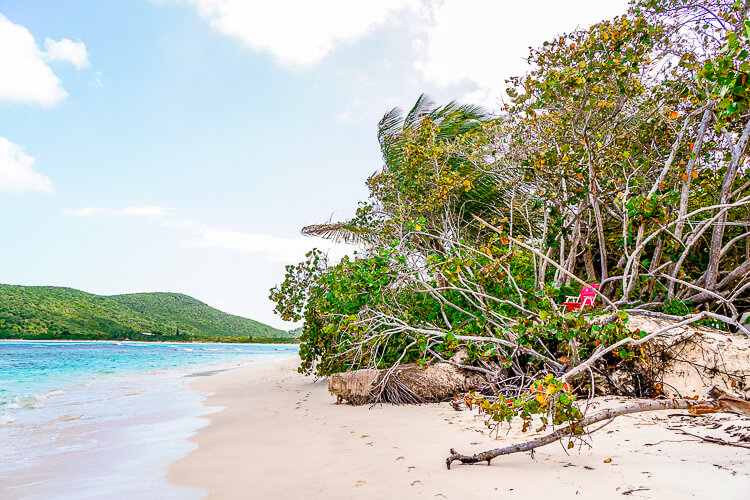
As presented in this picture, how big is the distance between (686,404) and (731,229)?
17.8 ft

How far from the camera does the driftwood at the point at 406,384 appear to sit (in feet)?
19.7

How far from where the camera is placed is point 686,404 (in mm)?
2727

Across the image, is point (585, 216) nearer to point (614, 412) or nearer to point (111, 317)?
point (614, 412)

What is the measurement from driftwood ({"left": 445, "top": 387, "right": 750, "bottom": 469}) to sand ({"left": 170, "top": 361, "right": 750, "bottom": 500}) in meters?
0.10

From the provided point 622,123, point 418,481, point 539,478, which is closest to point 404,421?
point 418,481

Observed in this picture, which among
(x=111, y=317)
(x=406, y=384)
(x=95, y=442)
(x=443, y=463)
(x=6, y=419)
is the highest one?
(x=111, y=317)

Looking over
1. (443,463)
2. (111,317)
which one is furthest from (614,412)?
(111,317)

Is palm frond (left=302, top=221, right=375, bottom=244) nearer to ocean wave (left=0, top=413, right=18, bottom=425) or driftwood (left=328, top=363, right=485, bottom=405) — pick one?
driftwood (left=328, top=363, right=485, bottom=405)

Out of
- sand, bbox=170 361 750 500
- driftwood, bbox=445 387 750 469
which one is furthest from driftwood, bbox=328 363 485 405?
driftwood, bbox=445 387 750 469

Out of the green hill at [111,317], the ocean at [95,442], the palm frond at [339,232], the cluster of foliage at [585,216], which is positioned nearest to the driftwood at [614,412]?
the cluster of foliage at [585,216]

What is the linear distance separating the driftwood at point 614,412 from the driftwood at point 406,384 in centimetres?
321

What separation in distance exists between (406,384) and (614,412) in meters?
3.85

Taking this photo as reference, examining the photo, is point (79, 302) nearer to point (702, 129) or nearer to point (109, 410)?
point (109, 410)

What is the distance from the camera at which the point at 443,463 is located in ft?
9.82
